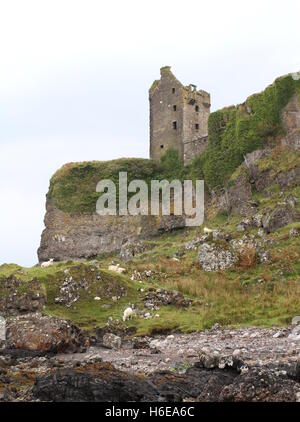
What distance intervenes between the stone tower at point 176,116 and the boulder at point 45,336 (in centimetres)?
3730

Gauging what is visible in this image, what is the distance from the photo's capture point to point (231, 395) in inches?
440

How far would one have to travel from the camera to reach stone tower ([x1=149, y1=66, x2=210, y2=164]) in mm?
57866

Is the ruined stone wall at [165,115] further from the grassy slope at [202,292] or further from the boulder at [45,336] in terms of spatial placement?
the boulder at [45,336]

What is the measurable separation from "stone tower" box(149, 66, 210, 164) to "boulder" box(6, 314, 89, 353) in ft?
122

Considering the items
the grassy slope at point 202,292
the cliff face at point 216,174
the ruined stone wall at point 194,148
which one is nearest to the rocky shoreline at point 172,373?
the grassy slope at point 202,292

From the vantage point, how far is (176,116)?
193ft

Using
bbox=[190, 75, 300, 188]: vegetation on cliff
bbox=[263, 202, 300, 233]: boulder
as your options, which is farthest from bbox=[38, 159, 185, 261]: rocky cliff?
bbox=[263, 202, 300, 233]: boulder

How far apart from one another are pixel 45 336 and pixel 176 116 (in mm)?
41961

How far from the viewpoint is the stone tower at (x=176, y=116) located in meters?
57.9

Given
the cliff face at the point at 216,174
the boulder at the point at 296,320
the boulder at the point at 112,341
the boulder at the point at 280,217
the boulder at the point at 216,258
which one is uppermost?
the cliff face at the point at 216,174

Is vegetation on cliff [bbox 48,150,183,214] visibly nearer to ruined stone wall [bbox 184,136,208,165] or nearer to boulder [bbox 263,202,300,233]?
ruined stone wall [bbox 184,136,208,165]
